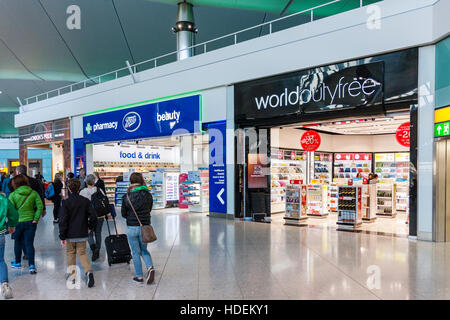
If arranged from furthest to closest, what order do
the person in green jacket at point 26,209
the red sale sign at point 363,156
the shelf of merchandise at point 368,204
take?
1. the red sale sign at point 363,156
2. the shelf of merchandise at point 368,204
3. the person in green jacket at point 26,209

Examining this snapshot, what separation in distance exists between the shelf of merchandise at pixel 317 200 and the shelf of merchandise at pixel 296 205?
1416 millimetres

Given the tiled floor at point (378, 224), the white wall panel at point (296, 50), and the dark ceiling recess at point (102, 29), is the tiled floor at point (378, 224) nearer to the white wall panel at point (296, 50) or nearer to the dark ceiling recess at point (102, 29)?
the white wall panel at point (296, 50)

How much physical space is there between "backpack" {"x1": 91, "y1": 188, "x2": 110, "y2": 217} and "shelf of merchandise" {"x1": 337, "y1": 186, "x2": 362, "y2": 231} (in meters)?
5.42

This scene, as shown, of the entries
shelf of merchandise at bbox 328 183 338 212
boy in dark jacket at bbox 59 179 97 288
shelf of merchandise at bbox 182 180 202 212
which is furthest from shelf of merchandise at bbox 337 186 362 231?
boy in dark jacket at bbox 59 179 97 288

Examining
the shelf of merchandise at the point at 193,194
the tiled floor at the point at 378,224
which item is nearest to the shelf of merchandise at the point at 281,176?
the tiled floor at the point at 378,224

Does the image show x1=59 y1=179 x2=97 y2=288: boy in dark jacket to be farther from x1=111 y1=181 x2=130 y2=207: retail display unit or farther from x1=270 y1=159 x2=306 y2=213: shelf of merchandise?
x1=111 y1=181 x2=130 y2=207: retail display unit

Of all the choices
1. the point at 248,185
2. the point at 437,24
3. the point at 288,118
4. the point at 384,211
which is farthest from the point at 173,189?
the point at 437,24

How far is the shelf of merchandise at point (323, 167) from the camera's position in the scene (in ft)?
42.5

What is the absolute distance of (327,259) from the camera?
5.46 metres

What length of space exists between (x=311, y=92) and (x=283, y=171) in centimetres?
386

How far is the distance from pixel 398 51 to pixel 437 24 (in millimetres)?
820

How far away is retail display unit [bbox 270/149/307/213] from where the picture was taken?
1131 centimetres

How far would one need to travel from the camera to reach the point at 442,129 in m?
6.45

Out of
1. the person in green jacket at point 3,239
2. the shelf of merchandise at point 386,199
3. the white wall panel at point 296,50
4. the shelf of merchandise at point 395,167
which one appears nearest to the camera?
the person in green jacket at point 3,239
